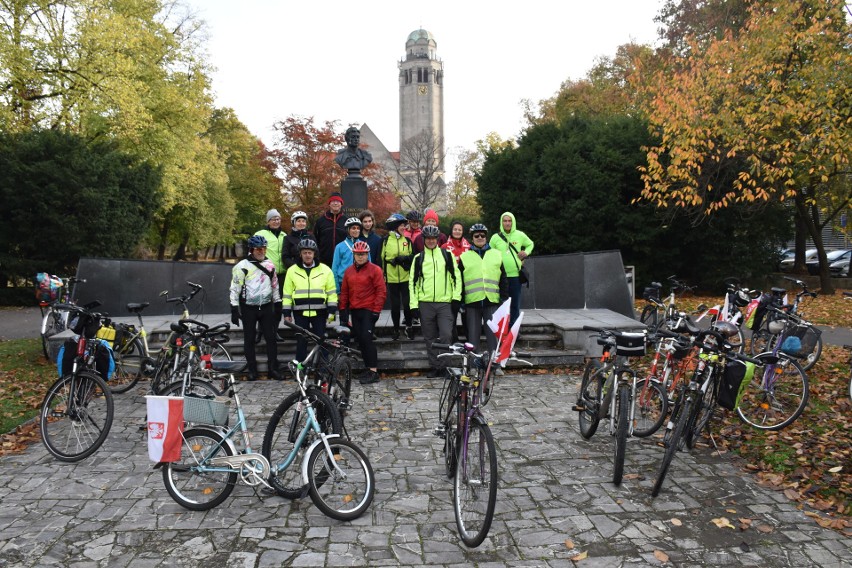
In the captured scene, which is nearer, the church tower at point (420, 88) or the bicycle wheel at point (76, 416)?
the bicycle wheel at point (76, 416)

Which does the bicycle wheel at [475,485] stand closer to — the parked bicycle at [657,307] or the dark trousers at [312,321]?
the dark trousers at [312,321]

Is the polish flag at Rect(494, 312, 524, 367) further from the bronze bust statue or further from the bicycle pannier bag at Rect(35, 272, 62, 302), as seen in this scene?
the bronze bust statue

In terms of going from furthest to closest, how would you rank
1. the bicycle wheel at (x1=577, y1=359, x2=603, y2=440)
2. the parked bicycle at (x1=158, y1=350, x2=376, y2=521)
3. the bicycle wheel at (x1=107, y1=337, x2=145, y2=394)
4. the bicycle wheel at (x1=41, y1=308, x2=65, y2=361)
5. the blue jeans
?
the bicycle wheel at (x1=41, y1=308, x2=65, y2=361)
the blue jeans
the bicycle wheel at (x1=107, y1=337, x2=145, y2=394)
the bicycle wheel at (x1=577, y1=359, x2=603, y2=440)
the parked bicycle at (x1=158, y1=350, x2=376, y2=521)

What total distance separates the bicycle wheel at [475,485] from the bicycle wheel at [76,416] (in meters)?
3.48

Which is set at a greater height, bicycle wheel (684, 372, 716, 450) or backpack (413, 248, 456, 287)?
backpack (413, 248, 456, 287)

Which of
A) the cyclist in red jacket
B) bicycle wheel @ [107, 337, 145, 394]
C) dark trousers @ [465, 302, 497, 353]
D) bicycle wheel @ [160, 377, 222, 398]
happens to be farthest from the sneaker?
bicycle wheel @ [160, 377, 222, 398]

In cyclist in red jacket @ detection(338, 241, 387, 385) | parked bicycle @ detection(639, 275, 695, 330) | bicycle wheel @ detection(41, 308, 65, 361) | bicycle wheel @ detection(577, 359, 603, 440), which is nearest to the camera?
bicycle wheel @ detection(577, 359, 603, 440)

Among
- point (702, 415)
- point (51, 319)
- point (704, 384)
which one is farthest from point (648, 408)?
point (51, 319)

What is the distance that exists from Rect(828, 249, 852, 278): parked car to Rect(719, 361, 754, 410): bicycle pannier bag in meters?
26.2

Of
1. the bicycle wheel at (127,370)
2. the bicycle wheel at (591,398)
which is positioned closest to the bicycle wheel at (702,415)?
the bicycle wheel at (591,398)

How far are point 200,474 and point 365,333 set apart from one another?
13.5 feet

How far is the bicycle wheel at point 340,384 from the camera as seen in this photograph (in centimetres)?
579

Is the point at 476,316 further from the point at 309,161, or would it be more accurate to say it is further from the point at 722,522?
the point at 309,161

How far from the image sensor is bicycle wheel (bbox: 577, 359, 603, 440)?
6.05 metres
